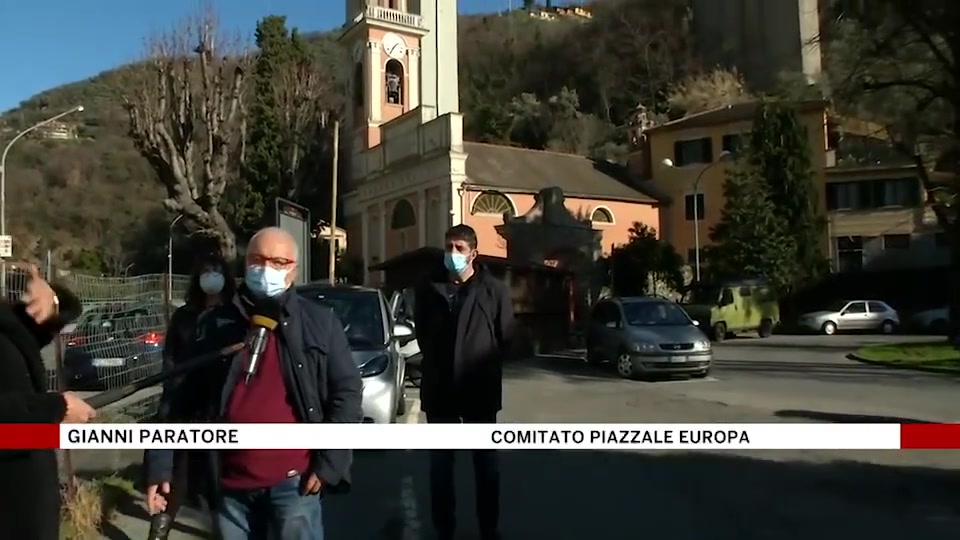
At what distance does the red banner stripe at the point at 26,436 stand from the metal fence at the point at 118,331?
608cm

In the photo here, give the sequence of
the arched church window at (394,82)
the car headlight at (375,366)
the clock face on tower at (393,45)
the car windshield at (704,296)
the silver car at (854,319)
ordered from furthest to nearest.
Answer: the arched church window at (394,82) < the clock face on tower at (393,45) < the silver car at (854,319) < the car windshield at (704,296) < the car headlight at (375,366)

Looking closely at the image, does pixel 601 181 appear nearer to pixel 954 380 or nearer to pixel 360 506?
pixel 954 380

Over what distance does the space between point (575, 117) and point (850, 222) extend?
29.3 m

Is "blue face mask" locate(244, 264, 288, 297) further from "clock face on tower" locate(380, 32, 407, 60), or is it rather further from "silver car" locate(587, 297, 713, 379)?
"clock face on tower" locate(380, 32, 407, 60)

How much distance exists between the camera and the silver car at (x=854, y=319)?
38.2 m

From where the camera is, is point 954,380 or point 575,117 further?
point 575,117

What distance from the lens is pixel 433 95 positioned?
173 feet

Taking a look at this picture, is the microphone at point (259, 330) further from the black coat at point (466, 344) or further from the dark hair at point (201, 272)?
the dark hair at point (201, 272)

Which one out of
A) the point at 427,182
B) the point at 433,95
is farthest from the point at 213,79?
the point at 433,95

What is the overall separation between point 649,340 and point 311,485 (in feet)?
50.4

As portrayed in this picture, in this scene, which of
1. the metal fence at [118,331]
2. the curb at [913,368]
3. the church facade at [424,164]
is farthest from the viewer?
the church facade at [424,164]

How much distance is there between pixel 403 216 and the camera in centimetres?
5056

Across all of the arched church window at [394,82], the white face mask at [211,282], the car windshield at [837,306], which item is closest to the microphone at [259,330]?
the white face mask at [211,282]

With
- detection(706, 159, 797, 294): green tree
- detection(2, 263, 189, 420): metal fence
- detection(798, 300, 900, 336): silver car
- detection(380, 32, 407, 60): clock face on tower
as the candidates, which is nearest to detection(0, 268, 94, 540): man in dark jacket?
detection(2, 263, 189, 420): metal fence
